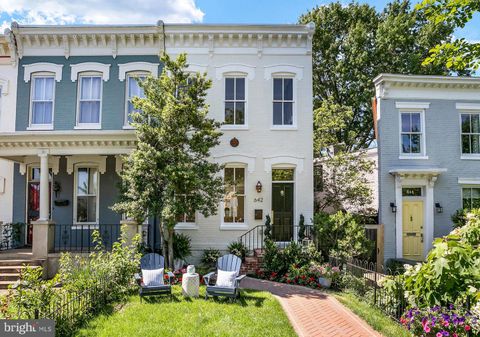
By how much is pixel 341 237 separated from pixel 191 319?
20.4ft

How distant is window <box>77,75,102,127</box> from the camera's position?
43.5ft

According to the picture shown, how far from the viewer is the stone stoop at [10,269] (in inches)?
397

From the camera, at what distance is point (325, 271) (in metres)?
9.84

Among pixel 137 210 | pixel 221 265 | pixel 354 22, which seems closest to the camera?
pixel 221 265

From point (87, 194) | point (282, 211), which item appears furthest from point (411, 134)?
point (87, 194)

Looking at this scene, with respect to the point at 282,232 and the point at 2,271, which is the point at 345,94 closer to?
the point at 282,232

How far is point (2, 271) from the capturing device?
1038cm

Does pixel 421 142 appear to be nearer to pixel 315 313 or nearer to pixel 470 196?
pixel 470 196

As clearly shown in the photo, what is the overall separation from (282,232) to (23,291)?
8.75 m

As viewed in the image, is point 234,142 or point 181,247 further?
point 234,142

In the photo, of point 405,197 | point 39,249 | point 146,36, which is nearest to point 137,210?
point 39,249

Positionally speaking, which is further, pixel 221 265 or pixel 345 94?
pixel 345 94

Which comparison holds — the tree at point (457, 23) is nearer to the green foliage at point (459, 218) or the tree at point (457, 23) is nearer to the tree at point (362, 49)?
the green foliage at point (459, 218)

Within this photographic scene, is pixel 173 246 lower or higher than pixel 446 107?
lower
